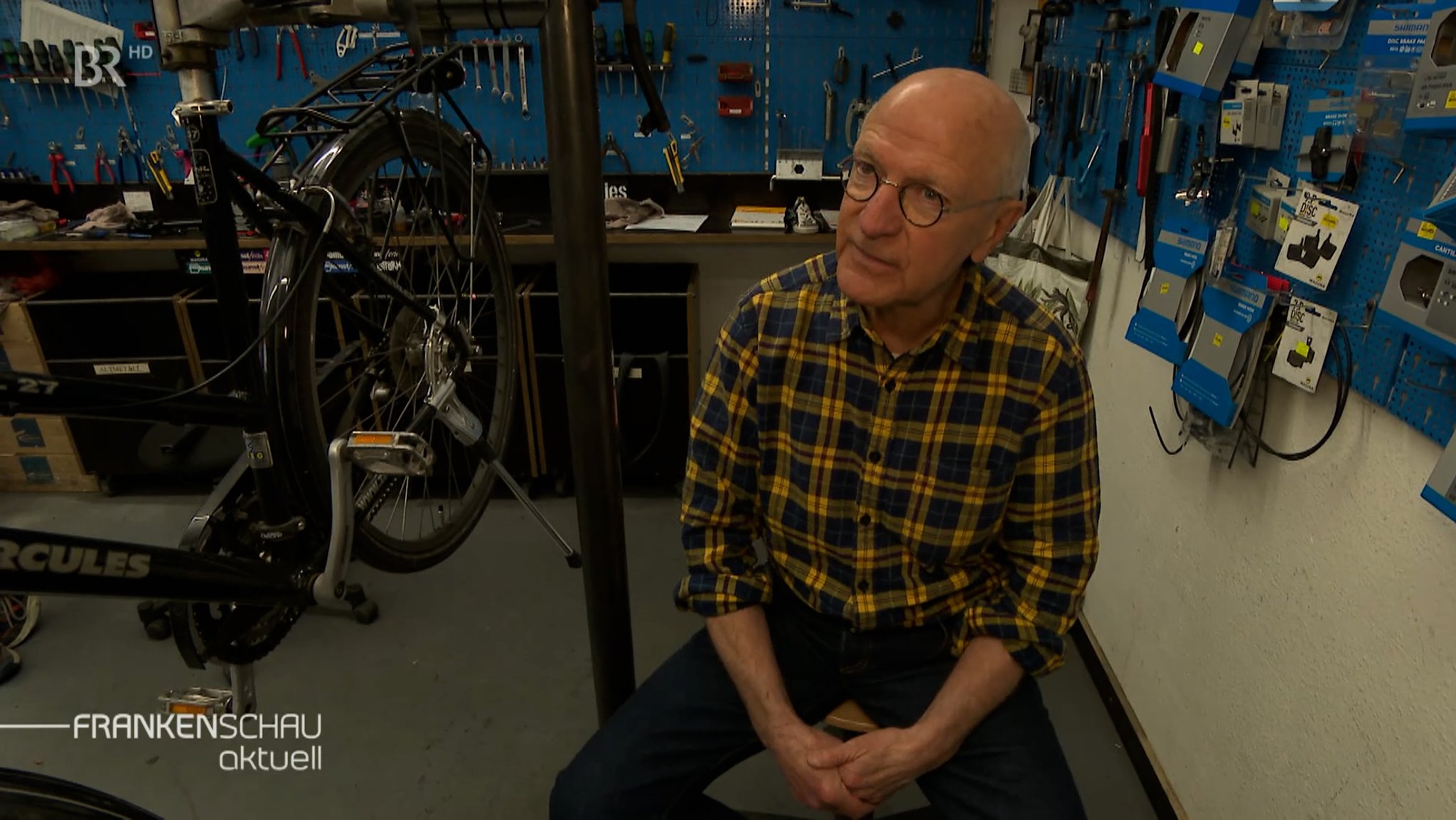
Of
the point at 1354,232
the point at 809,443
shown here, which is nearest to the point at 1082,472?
the point at 809,443

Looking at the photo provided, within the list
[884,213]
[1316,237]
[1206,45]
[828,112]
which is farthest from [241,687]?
[828,112]

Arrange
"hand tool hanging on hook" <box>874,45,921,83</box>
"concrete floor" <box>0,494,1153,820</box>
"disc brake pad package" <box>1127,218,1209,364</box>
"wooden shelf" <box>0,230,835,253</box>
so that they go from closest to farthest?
"disc brake pad package" <box>1127,218,1209,364</box>, "concrete floor" <box>0,494,1153,820</box>, "wooden shelf" <box>0,230,835,253</box>, "hand tool hanging on hook" <box>874,45,921,83</box>

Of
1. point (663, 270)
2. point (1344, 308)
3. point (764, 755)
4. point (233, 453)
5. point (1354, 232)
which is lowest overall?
point (764, 755)

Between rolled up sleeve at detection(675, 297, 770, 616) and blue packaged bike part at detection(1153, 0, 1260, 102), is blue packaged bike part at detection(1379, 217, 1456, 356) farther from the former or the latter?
rolled up sleeve at detection(675, 297, 770, 616)

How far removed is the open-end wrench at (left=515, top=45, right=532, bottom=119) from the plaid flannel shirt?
6.49 feet

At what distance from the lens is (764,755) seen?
183 cm

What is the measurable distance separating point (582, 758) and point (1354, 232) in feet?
4.33

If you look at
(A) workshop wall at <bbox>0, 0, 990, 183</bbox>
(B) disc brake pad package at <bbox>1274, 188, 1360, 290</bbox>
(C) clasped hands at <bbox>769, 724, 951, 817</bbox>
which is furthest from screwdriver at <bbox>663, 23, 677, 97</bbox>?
(C) clasped hands at <bbox>769, 724, 951, 817</bbox>

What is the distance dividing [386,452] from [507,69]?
1.96 meters

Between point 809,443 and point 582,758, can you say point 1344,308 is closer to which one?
Answer: point 809,443

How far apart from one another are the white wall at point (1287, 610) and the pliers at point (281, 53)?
2676 millimetres

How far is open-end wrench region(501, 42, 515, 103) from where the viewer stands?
2.73 m

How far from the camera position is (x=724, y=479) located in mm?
1212

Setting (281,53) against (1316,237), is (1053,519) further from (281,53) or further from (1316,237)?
(281,53)
